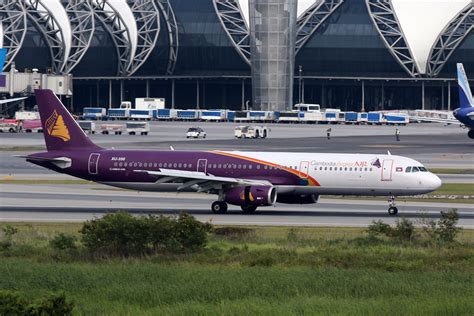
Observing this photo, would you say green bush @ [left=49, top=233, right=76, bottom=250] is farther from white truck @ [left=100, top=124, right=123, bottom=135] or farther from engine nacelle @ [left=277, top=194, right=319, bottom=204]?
white truck @ [left=100, top=124, right=123, bottom=135]

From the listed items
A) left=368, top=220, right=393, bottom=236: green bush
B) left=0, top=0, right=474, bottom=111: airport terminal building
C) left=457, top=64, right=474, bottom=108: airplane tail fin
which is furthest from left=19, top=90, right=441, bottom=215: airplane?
left=0, top=0, right=474, bottom=111: airport terminal building

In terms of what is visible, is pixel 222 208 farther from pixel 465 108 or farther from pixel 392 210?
pixel 465 108

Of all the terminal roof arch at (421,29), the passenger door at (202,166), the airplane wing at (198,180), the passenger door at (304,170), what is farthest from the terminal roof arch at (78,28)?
the passenger door at (304,170)

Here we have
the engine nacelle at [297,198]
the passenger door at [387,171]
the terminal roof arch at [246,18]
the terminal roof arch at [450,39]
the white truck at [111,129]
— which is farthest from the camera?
the terminal roof arch at [246,18]

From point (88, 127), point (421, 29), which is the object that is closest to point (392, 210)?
point (88, 127)

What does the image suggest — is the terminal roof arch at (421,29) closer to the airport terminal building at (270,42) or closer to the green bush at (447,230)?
the airport terminal building at (270,42)

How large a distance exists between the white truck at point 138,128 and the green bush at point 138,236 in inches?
4112

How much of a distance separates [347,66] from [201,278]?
537ft

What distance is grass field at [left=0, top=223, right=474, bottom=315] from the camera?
2938 centimetres

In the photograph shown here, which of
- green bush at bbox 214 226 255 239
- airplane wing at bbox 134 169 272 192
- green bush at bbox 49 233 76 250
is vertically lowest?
green bush at bbox 214 226 255 239

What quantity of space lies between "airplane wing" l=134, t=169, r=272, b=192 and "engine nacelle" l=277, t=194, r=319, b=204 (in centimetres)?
136

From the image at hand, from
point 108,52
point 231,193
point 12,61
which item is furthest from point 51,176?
point 108,52

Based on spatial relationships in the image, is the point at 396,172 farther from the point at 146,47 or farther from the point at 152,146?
the point at 146,47

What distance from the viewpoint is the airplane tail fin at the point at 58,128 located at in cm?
6475
